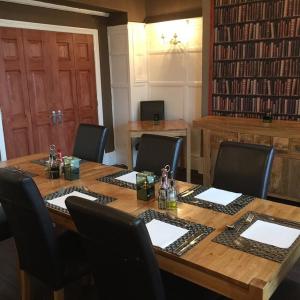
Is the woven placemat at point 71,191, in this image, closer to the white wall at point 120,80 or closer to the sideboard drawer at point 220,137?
the sideboard drawer at point 220,137

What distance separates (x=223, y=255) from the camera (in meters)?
1.38

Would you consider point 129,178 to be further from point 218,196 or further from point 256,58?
point 256,58

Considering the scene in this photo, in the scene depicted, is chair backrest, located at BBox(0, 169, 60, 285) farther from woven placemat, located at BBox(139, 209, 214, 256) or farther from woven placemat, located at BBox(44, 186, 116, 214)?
woven placemat, located at BBox(139, 209, 214, 256)

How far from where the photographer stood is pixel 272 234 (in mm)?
1526

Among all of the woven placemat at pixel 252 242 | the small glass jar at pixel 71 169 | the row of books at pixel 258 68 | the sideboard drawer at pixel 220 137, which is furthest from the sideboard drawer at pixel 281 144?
the small glass jar at pixel 71 169

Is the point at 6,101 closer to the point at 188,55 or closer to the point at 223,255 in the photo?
the point at 188,55

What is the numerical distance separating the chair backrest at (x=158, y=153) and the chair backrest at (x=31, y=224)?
1043mm

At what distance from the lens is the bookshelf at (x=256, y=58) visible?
3582 millimetres

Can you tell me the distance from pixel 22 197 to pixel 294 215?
1.35 metres

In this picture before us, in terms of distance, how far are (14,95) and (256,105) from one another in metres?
2.83

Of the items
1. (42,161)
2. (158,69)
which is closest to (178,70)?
(158,69)

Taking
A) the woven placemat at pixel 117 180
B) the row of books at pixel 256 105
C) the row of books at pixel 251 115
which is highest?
the row of books at pixel 256 105

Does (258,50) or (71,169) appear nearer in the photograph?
(71,169)

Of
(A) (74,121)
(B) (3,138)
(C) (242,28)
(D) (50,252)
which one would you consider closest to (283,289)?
(D) (50,252)
